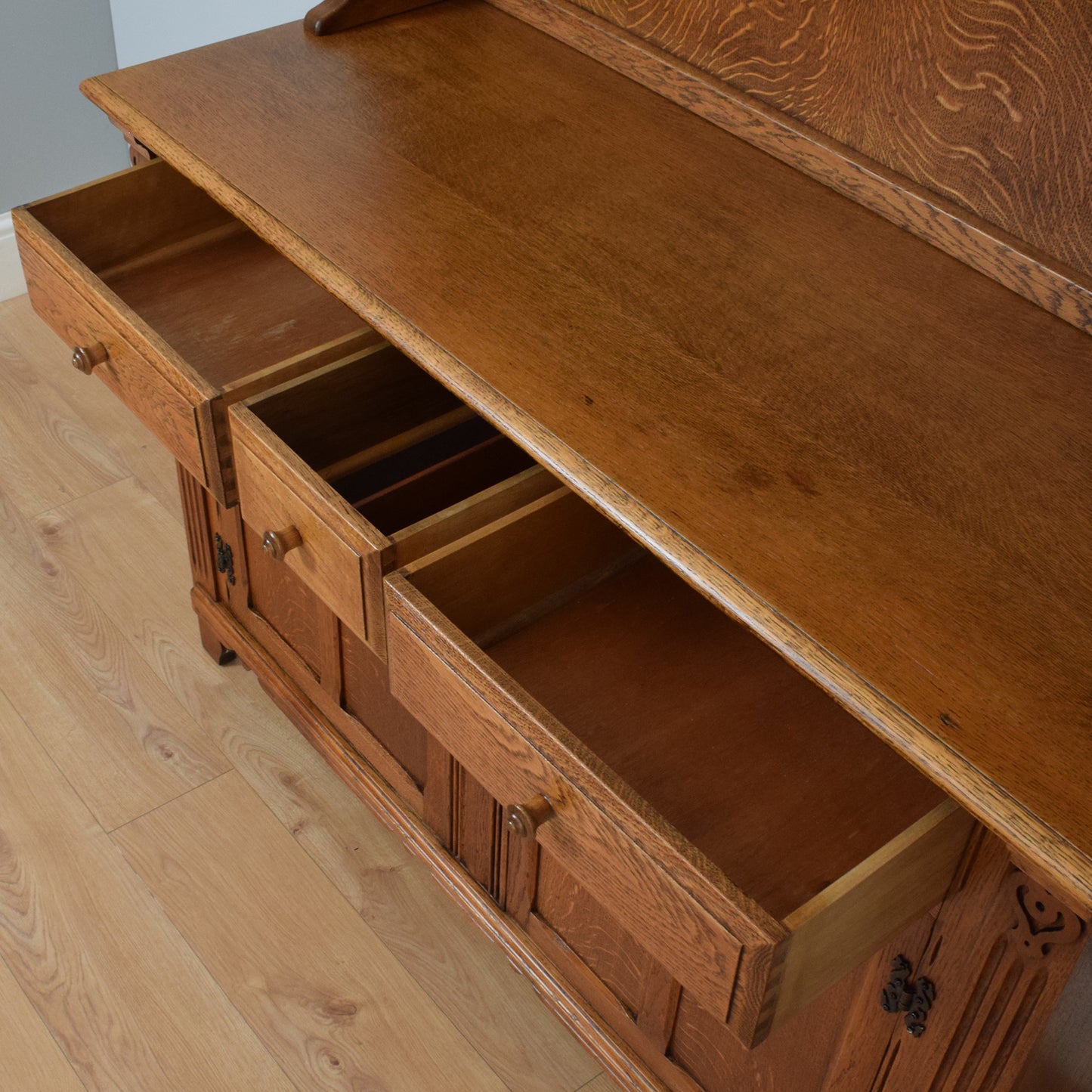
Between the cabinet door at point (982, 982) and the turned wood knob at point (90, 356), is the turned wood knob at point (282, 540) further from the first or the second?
the cabinet door at point (982, 982)

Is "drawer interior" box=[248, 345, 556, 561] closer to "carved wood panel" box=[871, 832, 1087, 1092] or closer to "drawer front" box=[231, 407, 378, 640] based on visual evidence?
"drawer front" box=[231, 407, 378, 640]

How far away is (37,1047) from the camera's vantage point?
4.21 ft

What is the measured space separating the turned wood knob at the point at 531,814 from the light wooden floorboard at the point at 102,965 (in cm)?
55

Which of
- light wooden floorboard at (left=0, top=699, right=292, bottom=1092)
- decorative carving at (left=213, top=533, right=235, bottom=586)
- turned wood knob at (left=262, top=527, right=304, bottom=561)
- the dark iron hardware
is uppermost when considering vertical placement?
turned wood knob at (left=262, top=527, right=304, bottom=561)

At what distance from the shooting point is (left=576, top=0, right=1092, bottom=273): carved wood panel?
96 centimetres

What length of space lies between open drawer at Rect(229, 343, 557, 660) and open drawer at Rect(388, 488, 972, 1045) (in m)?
0.04

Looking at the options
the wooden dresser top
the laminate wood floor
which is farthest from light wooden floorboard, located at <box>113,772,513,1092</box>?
the wooden dresser top

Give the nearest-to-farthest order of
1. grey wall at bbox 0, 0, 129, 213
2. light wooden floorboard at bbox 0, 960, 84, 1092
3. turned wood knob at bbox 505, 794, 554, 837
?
1. turned wood knob at bbox 505, 794, 554, 837
2. light wooden floorboard at bbox 0, 960, 84, 1092
3. grey wall at bbox 0, 0, 129, 213

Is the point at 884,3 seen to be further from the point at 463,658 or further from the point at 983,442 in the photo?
the point at 463,658

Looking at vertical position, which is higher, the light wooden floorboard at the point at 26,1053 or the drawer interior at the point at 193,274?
the drawer interior at the point at 193,274

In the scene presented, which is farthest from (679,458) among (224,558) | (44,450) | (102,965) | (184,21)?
(184,21)

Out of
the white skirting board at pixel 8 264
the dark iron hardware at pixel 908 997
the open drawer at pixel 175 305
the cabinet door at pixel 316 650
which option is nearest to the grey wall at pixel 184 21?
the white skirting board at pixel 8 264

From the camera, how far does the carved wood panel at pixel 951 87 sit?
3.15 feet

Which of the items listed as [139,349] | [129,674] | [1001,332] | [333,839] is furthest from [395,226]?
[129,674]
